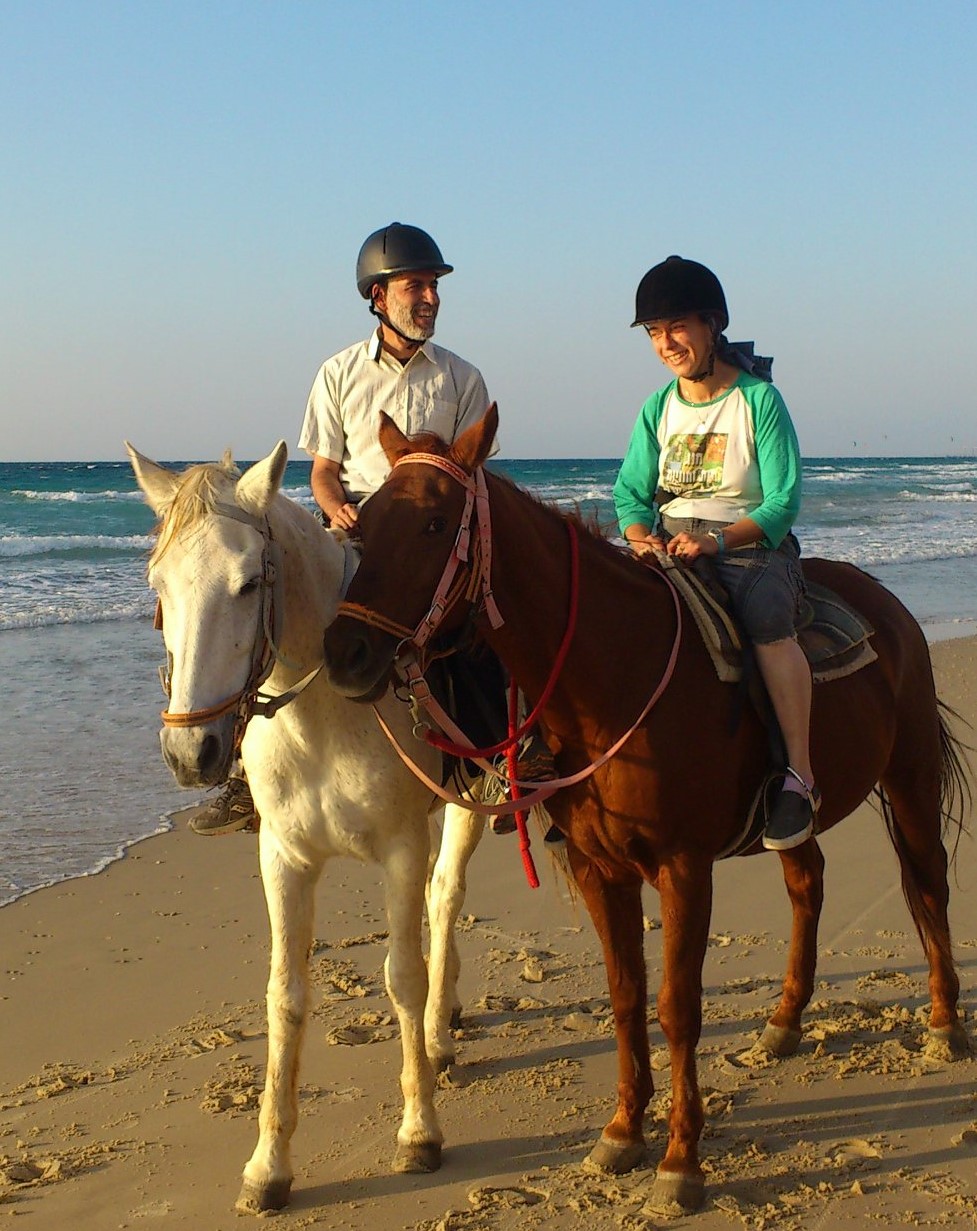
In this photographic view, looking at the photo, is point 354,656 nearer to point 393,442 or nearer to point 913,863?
point 393,442

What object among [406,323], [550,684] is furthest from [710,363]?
[550,684]

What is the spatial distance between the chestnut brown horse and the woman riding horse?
16 cm

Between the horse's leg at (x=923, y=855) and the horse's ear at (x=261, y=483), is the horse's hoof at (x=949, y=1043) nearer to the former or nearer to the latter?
the horse's leg at (x=923, y=855)

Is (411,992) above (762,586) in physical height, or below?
below

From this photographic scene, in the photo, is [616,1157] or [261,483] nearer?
[261,483]

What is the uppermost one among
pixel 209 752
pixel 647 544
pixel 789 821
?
pixel 647 544

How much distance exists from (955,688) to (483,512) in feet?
26.1

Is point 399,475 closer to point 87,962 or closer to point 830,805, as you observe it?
point 830,805

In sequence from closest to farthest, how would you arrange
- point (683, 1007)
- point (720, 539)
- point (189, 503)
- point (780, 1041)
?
point (189, 503), point (683, 1007), point (720, 539), point (780, 1041)

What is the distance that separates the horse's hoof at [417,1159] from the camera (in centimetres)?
339

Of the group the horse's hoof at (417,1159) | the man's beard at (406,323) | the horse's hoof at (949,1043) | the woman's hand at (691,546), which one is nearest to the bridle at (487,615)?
the woman's hand at (691,546)

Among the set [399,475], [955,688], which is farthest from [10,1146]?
[955,688]

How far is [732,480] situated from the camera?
369 cm

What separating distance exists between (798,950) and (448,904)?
1248 mm
